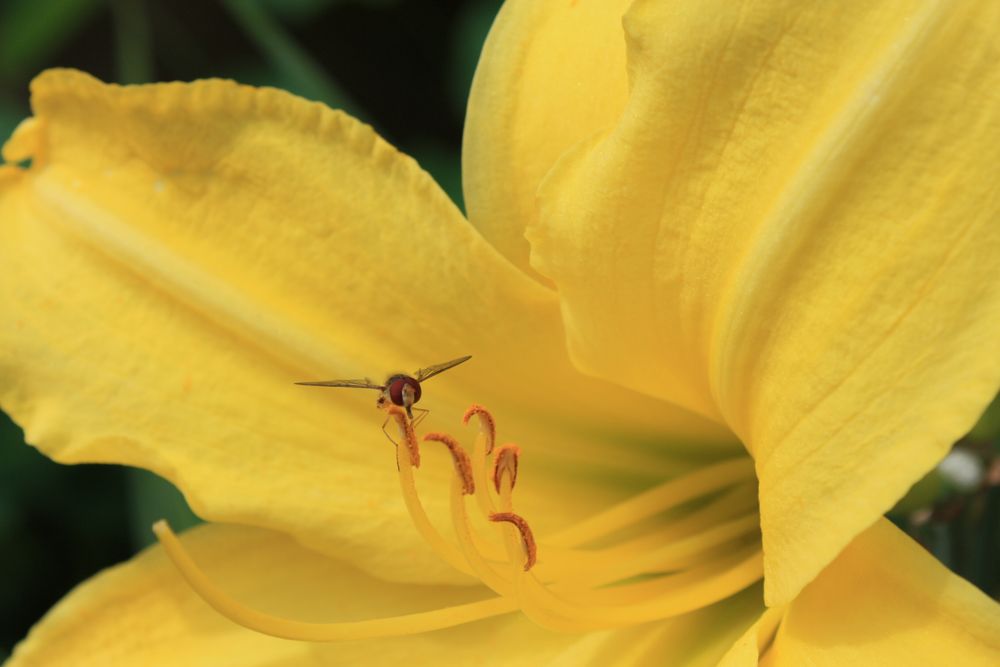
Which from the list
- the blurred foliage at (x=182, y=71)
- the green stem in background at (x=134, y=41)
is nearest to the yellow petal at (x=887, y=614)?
the blurred foliage at (x=182, y=71)

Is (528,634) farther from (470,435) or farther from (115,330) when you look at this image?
(115,330)

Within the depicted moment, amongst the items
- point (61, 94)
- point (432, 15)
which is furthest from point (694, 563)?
point (432, 15)

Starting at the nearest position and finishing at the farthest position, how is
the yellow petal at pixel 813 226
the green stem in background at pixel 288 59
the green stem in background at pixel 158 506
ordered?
the yellow petal at pixel 813 226
the green stem in background at pixel 158 506
the green stem in background at pixel 288 59

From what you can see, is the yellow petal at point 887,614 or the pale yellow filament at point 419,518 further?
the pale yellow filament at point 419,518

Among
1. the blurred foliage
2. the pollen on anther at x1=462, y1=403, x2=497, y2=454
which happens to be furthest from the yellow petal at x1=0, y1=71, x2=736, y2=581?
the blurred foliage

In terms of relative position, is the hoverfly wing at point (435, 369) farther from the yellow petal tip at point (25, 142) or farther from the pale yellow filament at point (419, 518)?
the yellow petal tip at point (25, 142)
